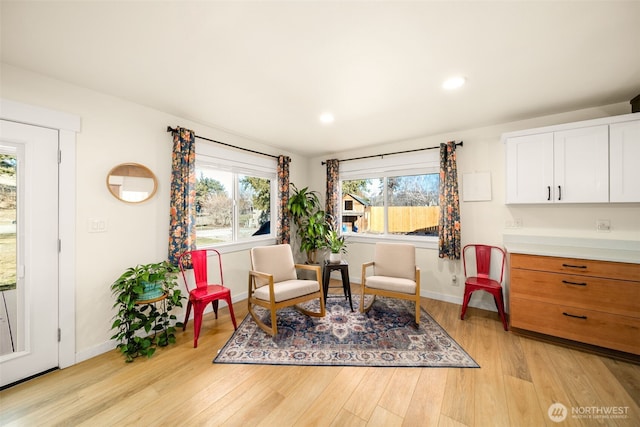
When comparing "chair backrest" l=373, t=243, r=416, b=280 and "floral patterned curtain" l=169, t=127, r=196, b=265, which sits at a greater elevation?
"floral patterned curtain" l=169, t=127, r=196, b=265

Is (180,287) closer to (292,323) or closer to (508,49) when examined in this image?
(292,323)

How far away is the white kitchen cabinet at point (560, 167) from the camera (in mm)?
2408

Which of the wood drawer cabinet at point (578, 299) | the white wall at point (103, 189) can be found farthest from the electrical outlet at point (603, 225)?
the white wall at point (103, 189)

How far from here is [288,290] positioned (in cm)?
259

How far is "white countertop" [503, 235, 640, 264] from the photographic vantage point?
2119mm

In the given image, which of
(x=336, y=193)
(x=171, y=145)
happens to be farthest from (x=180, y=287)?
(x=336, y=193)

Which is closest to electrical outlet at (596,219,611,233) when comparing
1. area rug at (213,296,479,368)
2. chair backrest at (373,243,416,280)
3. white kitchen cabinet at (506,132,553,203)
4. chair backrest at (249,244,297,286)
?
white kitchen cabinet at (506,132,553,203)

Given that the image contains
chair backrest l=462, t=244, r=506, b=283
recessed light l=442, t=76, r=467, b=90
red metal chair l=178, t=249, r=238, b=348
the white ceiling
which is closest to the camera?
the white ceiling

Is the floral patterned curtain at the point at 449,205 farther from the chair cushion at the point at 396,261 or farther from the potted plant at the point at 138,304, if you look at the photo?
the potted plant at the point at 138,304

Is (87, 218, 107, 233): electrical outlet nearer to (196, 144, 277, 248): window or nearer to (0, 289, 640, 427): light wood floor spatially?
(196, 144, 277, 248): window

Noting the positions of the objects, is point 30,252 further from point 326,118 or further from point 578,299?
point 578,299

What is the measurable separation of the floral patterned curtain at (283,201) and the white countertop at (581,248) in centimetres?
308

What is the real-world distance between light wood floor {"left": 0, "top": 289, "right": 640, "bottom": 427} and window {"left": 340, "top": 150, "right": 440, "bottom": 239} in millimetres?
2010

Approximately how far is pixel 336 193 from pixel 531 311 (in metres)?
3.02
